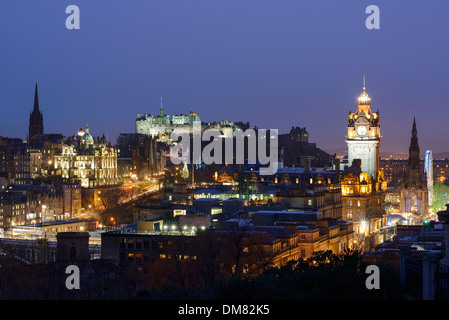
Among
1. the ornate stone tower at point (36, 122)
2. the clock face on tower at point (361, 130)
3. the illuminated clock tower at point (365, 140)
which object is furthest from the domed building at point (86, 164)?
the clock face on tower at point (361, 130)

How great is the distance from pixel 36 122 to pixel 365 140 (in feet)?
285

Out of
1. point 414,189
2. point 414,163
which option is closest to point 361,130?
point 414,189

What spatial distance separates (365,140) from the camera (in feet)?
387

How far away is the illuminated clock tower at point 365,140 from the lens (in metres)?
118

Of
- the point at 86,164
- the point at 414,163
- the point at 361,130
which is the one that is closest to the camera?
the point at 361,130

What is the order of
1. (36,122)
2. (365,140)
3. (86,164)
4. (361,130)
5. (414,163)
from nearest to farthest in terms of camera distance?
(365,140) < (361,130) < (414,163) < (86,164) < (36,122)

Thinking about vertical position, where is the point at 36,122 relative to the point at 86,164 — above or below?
above

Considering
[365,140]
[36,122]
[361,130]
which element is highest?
[36,122]

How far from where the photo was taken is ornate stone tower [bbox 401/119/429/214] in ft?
470

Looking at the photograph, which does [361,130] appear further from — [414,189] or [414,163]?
[414,163]

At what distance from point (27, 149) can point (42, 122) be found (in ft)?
107

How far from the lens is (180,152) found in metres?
190
